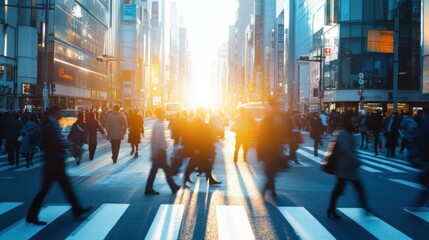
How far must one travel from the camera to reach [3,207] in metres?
8.38

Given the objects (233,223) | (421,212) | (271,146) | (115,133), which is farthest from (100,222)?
(115,133)

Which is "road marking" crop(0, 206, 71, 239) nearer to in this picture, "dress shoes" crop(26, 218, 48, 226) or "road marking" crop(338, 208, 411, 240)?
"dress shoes" crop(26, 218, 48, 226)

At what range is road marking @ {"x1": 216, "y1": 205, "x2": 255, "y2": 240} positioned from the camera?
654 centimetres

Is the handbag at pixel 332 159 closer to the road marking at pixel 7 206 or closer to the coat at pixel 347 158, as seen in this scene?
the coat at pixel 347 158

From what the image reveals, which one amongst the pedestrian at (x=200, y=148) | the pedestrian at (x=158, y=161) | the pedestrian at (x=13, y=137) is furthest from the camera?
the pedestrian at (x=13, y=137)

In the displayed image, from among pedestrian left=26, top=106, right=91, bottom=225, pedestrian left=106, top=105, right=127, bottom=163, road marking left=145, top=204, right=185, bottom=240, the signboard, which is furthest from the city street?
the signboard

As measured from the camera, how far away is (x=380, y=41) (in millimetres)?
49219

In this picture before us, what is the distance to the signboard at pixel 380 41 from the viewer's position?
1937 inches

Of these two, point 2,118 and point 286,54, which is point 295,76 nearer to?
point 286,54

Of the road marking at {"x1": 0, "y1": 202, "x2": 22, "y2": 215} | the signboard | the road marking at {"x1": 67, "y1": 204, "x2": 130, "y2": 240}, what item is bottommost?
the road marking at {"x1": 0, "y1": 202, "x2": 22, "y2": 215}

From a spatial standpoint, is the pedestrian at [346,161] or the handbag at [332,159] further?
the handbag at [332,159]

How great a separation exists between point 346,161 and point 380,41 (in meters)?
45.4

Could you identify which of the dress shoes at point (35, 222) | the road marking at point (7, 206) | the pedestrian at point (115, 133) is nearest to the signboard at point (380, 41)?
the pedestrian at point (115, 133)

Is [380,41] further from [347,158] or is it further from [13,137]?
[347,158]
